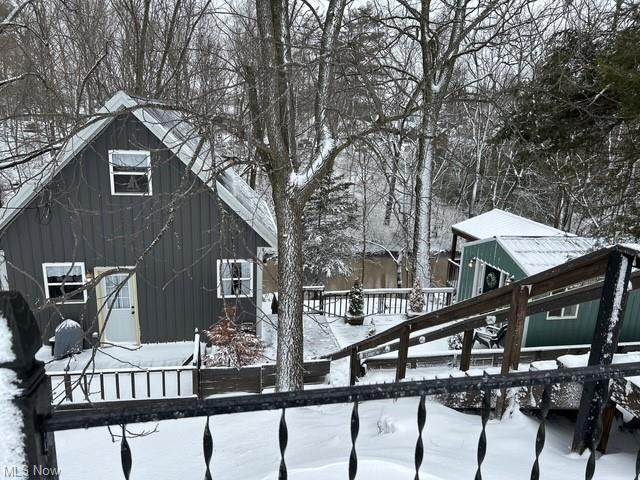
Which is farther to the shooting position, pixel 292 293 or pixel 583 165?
pixel 583 165

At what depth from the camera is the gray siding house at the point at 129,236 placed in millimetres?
9148

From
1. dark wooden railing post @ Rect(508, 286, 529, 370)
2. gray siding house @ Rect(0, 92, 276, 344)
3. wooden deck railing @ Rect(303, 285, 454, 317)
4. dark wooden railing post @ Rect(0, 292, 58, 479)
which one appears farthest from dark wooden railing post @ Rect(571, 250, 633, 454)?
wooden deck railing @ Rect(303, 285, 454, 317)

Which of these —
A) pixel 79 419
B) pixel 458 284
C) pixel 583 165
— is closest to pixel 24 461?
pixel 79 419

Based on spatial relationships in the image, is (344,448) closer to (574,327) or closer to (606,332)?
(606,332)

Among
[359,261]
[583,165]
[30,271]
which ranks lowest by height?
[359,261]

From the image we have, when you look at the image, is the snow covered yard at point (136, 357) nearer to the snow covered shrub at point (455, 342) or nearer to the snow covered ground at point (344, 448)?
the snow covered ground at point (344, 448)

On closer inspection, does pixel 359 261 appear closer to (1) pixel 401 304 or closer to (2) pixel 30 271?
(1) pixel 401 304

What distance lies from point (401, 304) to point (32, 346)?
14.2m

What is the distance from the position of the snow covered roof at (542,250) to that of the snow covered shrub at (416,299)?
279 cm

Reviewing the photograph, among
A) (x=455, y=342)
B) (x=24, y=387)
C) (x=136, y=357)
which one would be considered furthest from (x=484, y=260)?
(x=24, y=387)

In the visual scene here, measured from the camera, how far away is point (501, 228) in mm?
13578

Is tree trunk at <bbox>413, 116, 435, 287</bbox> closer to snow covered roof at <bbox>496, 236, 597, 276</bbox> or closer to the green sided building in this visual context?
the green sided building

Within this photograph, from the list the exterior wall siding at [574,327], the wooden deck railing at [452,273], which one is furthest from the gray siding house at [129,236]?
the wooden deck railing at [452,273]

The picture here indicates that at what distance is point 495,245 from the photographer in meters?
11.8
